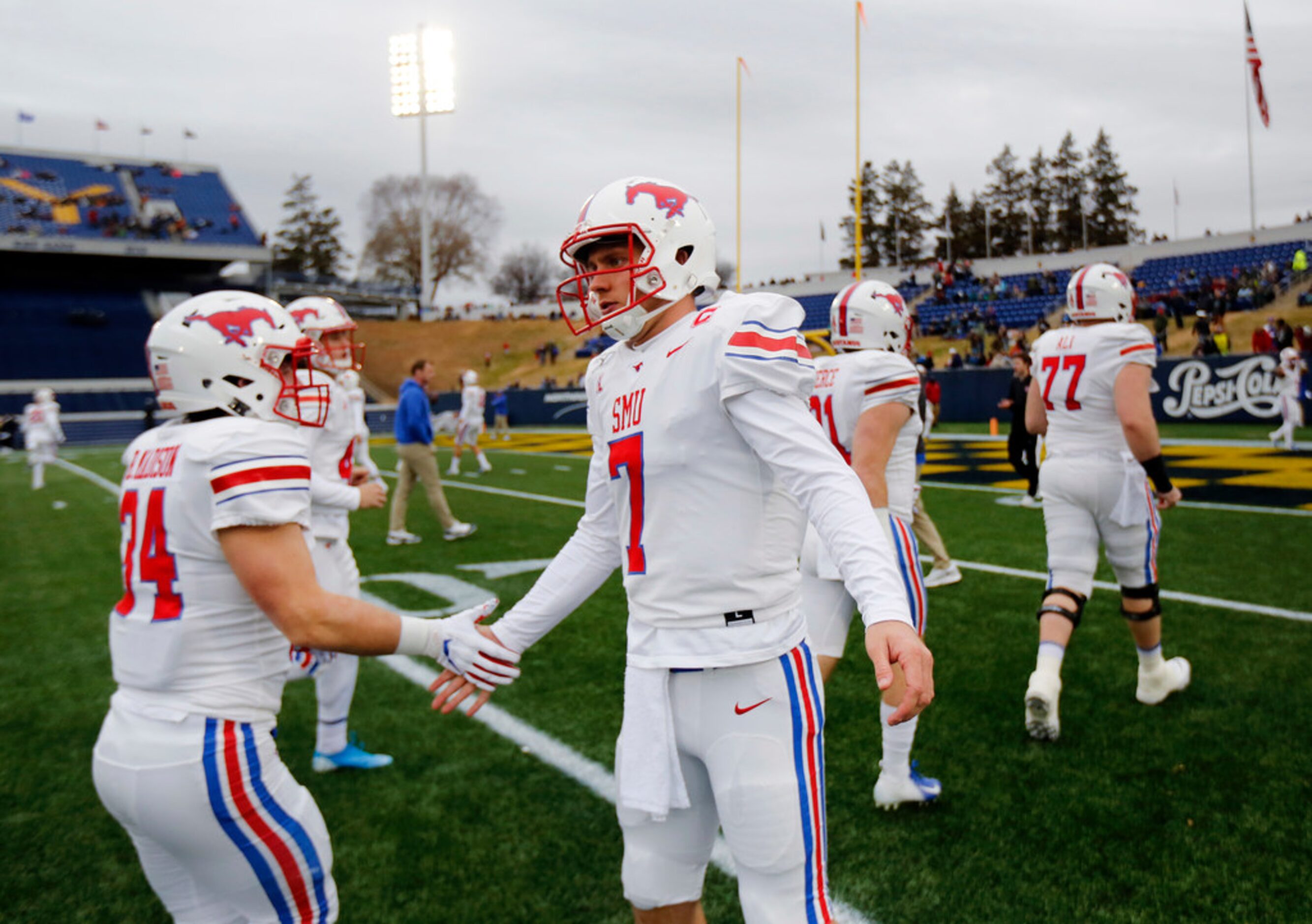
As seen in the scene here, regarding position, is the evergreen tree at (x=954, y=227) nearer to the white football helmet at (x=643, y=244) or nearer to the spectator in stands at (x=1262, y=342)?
the spectator in stands at (x=1262, y=342)

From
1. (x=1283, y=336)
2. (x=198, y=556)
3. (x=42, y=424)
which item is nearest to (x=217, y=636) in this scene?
(x=198, y=556)

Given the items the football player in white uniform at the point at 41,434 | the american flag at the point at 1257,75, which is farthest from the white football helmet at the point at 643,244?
the american flag at the point at 1257,75

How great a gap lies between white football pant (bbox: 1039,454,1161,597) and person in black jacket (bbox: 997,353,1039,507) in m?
6.68

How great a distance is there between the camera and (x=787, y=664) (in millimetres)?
2201

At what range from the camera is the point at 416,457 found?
1088 cm

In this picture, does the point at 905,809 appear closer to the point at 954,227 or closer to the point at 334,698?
the point at 334,698

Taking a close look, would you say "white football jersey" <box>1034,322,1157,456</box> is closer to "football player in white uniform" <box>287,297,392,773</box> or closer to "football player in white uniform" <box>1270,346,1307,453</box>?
"football player in white uniform" <box>287,297,392,773</box>

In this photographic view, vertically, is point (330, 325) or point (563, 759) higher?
point (330, 325)

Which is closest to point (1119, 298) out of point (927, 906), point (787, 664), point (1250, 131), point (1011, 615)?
point (1011, 615)

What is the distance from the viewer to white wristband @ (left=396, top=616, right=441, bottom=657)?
2400 millimetres

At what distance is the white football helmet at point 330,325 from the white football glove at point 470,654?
293cm

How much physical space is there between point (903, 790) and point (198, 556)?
282 cm

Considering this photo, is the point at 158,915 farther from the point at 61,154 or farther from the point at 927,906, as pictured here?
the point at 61,154

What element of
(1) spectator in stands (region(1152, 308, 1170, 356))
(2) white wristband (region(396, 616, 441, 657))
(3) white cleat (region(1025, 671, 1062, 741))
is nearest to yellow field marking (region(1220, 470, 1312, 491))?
(3) white cleat (region(1025, 671, 1062, 741))
